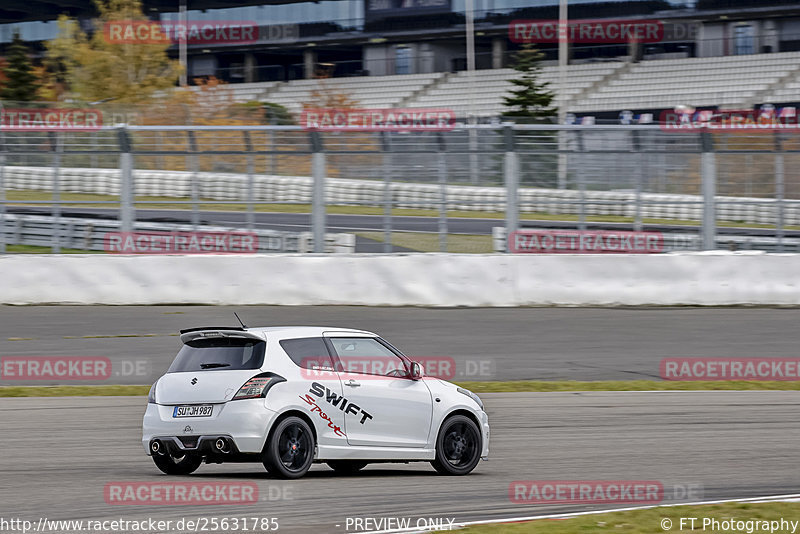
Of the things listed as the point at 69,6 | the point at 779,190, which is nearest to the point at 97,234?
the point at 779,190

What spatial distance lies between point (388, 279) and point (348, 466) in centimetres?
1099

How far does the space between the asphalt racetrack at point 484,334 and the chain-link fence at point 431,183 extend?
1.66 metres

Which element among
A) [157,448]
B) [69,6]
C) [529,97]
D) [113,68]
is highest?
[69,6]

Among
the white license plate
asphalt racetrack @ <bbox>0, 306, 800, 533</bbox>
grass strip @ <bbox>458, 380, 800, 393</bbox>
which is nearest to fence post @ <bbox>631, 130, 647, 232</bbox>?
asphalt racetrack @ <bbox>0, 306, 800, 533</bbox>

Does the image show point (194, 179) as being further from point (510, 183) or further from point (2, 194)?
point (510, 183)

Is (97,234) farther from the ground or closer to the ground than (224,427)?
farther from the ground

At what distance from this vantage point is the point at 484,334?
16969 mm

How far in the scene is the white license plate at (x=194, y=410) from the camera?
7.41 meters

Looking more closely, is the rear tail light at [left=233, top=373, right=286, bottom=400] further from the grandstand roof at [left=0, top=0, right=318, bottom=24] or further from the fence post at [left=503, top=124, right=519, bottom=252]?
the grandstand roof at [left=0, top=0, right=318, bottom=24]

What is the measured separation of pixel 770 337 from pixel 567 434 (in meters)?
7.80

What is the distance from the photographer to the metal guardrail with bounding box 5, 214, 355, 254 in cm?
1994

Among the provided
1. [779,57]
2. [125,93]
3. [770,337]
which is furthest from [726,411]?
[779,57]

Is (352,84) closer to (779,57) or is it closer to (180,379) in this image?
(779,57)

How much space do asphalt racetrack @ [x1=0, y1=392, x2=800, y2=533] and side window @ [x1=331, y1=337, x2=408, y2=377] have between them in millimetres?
785
